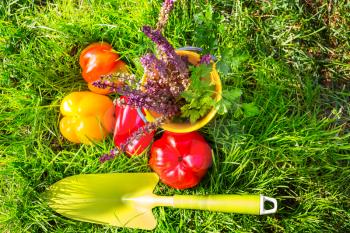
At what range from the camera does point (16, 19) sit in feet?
5.54

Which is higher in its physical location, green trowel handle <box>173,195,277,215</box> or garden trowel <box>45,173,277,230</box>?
green trowel handle <box>173,195,277,215</box>

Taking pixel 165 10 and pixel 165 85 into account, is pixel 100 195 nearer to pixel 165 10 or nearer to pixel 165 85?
pixel 165 85

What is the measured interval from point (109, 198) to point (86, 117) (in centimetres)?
29

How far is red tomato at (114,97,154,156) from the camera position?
150cm

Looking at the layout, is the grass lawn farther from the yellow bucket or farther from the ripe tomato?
the yellow bucket

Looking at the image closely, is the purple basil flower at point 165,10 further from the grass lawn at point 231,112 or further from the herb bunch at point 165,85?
the grass lawn at point 231,112

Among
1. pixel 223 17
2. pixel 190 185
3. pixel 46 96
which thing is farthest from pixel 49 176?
pixel 223 17

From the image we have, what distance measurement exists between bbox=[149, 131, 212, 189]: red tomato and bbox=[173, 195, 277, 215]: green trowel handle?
6 centimetres

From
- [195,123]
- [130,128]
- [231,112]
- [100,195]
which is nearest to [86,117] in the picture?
[130,128]

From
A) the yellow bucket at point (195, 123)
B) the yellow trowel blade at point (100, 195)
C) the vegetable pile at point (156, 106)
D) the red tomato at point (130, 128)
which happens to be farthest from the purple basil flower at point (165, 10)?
the yellow trowel blade at point (100, 195)

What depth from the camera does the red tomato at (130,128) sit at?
1504 mm

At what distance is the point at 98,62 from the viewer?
5.04 ft

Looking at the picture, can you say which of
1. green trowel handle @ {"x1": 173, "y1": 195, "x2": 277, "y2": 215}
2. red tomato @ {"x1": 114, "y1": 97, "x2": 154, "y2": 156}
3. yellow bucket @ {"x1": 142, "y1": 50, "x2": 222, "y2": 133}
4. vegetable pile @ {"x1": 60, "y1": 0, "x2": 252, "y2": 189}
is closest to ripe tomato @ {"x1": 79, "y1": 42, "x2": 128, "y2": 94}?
vegetable pile @ {"x1": 60, "y1": 0, "x2": 252, "y2": 189}

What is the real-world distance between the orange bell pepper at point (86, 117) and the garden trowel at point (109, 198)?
14 centimetres
